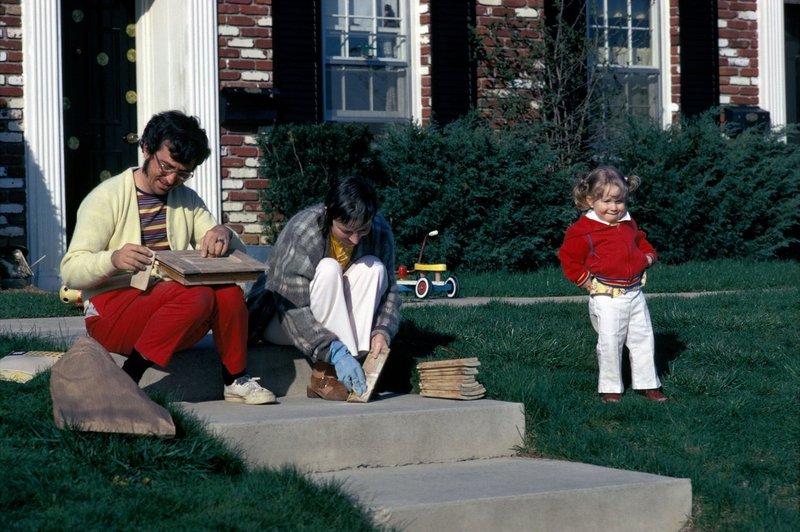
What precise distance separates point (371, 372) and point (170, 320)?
3.14 ft

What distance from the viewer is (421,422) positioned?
5.07 m

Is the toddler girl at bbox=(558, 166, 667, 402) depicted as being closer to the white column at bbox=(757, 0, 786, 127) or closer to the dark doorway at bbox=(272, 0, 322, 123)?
the dark doorway at bbox=(272, 0, 322, 123)

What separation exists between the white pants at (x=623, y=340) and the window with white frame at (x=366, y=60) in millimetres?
6465

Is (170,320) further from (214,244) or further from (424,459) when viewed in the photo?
(424,459)

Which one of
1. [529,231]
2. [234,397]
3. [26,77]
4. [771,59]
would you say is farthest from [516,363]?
[771,59]

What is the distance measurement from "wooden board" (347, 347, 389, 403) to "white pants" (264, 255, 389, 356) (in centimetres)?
11

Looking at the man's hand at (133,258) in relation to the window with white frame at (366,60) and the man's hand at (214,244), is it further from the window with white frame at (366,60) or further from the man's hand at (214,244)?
the window with white frame at (366,60)

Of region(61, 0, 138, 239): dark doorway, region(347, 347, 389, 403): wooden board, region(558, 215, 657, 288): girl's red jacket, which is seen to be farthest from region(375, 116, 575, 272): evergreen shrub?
region(347, 347, 389, 403): wooden board

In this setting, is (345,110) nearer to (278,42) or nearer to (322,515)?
(278,42)

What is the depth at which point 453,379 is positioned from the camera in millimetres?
5480

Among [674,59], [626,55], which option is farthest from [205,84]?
[674,59]

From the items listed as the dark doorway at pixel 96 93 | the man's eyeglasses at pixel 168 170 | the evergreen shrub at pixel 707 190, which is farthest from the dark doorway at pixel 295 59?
the man's eyeglasses at pixel 168 170

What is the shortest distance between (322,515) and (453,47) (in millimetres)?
8731

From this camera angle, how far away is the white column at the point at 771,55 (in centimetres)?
1361
